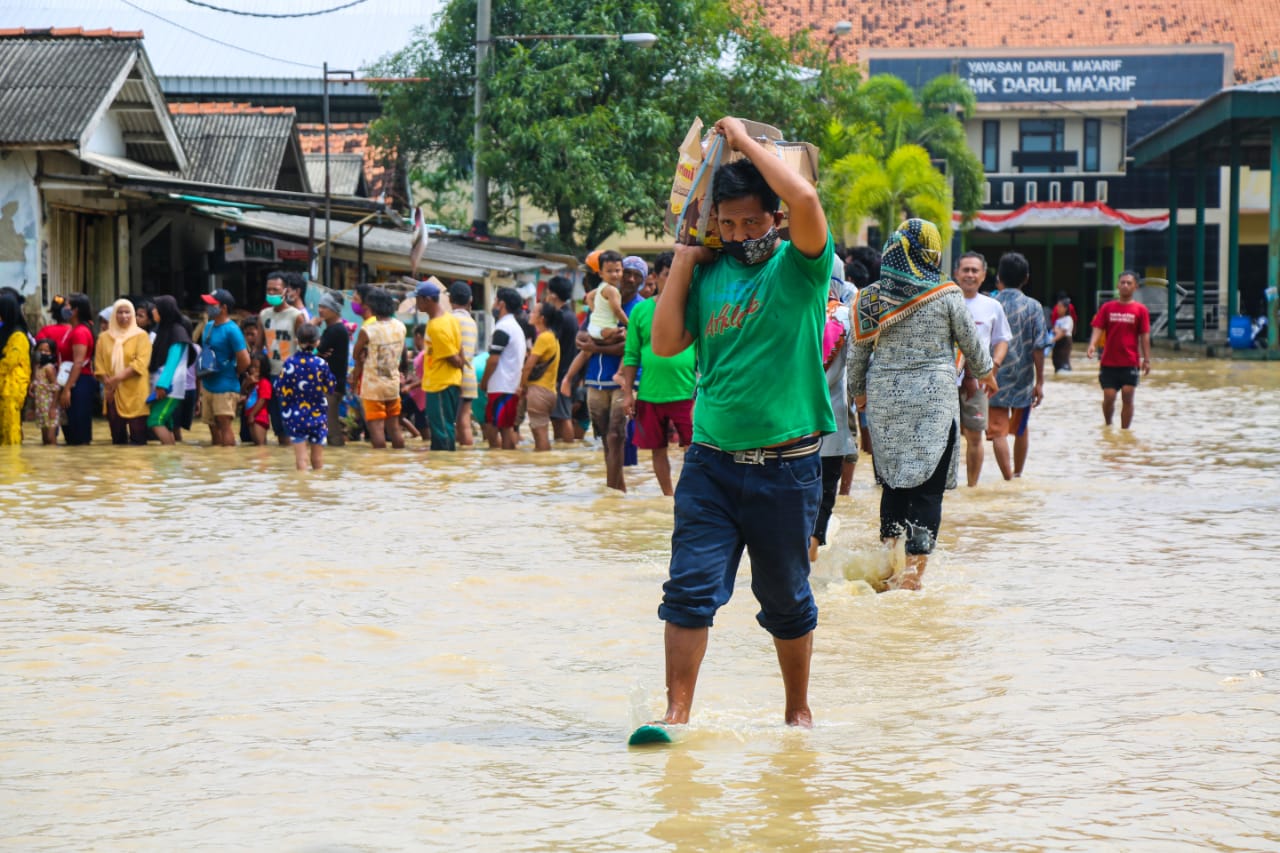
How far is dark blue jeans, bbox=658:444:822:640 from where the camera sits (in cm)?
478

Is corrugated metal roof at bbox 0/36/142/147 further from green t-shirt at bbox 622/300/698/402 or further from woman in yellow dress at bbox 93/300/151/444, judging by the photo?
green t-shirt at bbox 622/300/698/402

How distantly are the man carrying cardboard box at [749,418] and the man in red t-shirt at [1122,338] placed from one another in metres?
11.5

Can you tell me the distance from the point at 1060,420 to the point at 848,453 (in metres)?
A: 11.3

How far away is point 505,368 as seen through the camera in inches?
608

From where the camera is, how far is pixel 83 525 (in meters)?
10.2

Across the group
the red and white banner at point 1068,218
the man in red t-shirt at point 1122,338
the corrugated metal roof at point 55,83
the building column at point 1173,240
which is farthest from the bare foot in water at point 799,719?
the red and white banner at point 1068,218

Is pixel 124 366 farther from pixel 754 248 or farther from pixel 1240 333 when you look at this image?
pixel 1240 333

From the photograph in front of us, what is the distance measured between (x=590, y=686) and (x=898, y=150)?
38.1m

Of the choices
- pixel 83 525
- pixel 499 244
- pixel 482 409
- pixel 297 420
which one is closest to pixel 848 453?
pixel 83 525

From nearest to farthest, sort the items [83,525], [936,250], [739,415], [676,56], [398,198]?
[739,415], [936,250], [83,525], [676,56], [398,198]

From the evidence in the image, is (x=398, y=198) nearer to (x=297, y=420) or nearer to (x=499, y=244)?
(x=499, y=244)

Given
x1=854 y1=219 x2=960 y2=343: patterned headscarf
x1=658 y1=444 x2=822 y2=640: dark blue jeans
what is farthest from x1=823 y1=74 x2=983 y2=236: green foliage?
x1=658 y1=444 x2=822 y2=640: dark blue jeans

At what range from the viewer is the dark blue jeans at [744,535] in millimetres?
4777

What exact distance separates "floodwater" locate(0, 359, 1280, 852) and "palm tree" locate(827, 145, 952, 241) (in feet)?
99.2
